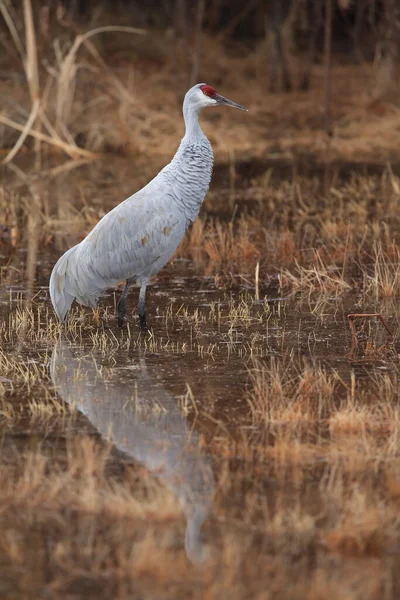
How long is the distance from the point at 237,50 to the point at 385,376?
15.5 m

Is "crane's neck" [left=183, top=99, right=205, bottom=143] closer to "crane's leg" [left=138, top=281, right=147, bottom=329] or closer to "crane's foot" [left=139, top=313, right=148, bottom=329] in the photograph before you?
"crane's leg" [left=138, top=281, right=147, bottom=329]

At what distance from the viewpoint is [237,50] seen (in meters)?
21.4

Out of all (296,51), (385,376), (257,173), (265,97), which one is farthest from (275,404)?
(296,51)

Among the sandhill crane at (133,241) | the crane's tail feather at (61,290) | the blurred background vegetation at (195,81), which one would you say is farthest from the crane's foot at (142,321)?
the blurred background vegetation at (195,81)

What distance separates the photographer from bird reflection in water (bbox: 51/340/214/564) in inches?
202

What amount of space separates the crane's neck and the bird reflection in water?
179cm

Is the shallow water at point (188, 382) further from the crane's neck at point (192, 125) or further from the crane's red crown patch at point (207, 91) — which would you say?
the crane's red crown patch at point (207, 91)

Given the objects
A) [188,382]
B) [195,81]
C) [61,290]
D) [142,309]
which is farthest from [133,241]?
[195,81]

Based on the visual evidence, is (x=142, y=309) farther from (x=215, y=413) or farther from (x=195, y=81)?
(x=195, y=81)

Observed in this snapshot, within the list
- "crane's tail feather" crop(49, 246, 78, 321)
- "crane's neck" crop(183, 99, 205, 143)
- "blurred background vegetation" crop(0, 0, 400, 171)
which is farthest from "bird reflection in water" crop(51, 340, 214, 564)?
"blurred background vegetation" crop(0, 0, 400, 171)

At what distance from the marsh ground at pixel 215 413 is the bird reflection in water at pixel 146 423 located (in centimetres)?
2

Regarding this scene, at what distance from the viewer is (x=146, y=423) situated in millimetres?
6086

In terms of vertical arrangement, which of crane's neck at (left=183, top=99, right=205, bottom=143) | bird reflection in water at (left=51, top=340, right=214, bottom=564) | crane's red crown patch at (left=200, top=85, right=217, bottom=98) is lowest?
bird reflection in water at (left=51, top=340, right=214, bottom=564)

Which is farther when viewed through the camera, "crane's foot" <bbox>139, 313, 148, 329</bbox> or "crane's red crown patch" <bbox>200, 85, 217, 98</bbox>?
"crane's red crown patch" <bbox>200, 85, 217, 98</bbox>
